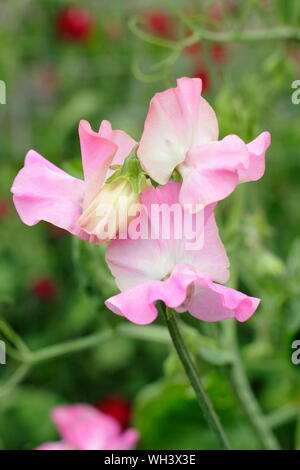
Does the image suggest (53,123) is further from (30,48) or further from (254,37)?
(254,37)

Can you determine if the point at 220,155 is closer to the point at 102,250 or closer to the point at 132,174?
the point at 132,174

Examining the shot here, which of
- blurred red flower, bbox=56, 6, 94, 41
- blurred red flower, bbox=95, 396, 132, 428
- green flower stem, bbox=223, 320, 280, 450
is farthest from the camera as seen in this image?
blurred red flower, bbox=56, 6, 94, 41

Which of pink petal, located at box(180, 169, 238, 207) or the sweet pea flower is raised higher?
pink petal, located at box(180, 169, 238, 207)

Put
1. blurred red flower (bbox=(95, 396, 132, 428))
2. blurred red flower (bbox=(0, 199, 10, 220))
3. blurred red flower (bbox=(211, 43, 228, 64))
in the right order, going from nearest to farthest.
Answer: blurred red flower (bbox=(95, 396, 132, 428))
blurred red flower (bbox=(0, 199, 10, 220))
blurred red flower (bbox=(211, 43, 228, 64))

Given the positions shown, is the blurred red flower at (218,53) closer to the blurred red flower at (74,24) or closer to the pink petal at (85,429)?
the blurred red flower at (74,24)

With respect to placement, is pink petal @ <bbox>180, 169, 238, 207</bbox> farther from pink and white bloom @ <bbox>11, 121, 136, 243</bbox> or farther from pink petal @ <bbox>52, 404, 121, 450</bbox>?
pink petal @ <bbox>52, 404, 121, 450</bbox>

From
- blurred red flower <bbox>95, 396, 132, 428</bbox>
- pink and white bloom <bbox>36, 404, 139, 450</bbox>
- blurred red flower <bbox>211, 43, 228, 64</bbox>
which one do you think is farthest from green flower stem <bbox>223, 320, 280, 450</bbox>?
blurred red flower <bbox>211, 43, 228, 64</bbox>
